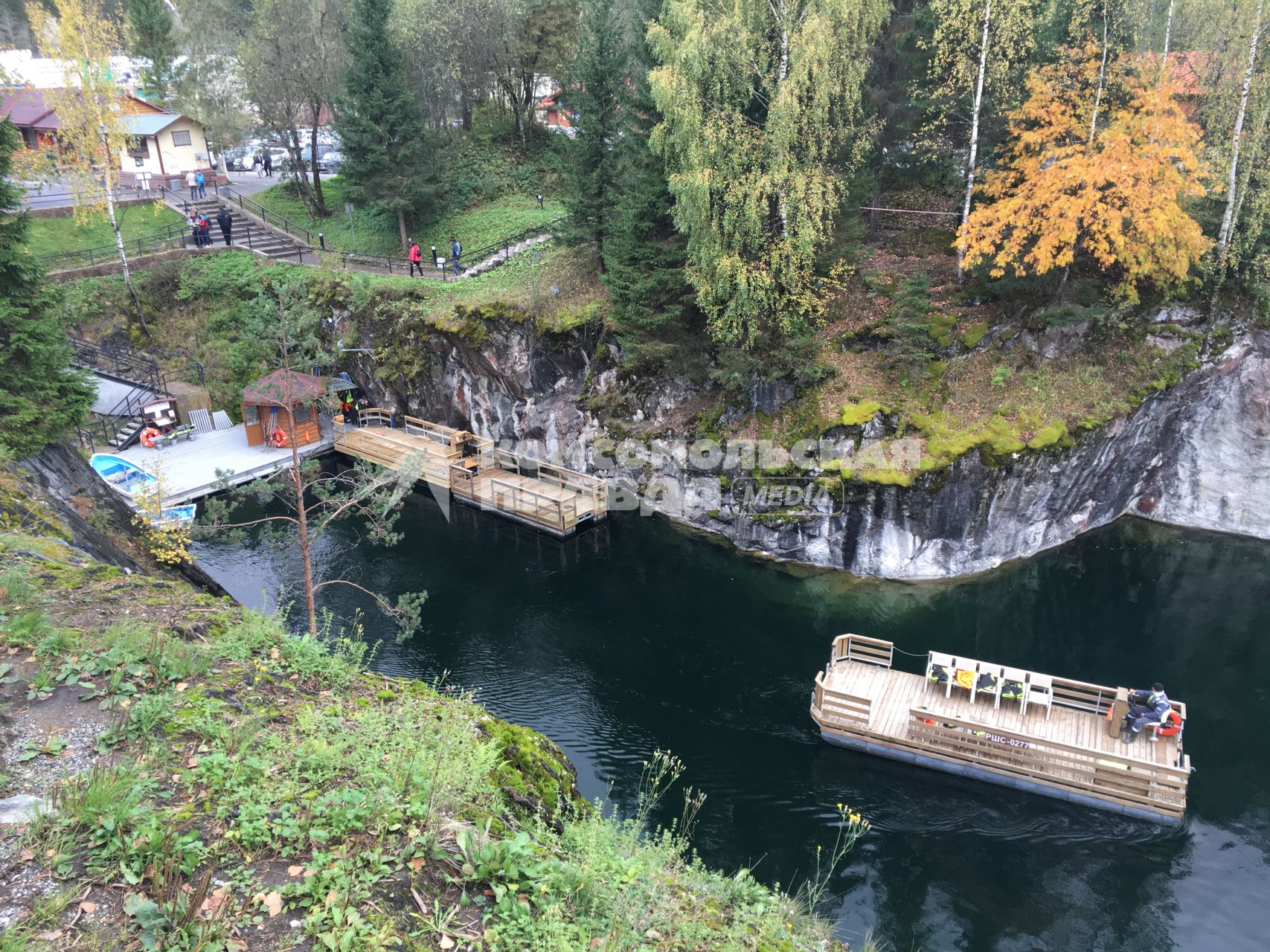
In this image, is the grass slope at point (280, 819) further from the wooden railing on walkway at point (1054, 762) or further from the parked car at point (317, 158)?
the parked car at point (317, 158)

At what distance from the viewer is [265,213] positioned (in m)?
42.1

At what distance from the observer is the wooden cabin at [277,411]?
30156 millimetres

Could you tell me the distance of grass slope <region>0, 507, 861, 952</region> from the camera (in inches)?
227

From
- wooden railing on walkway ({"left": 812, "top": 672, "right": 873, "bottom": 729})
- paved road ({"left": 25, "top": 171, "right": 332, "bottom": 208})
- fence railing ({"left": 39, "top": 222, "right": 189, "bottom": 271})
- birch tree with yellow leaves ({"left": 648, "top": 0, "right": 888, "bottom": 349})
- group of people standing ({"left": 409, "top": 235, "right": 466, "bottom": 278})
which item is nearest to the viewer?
wooden railing on walkway ({"left": 812, "top": 672, "right": 873, "bottom": 729})

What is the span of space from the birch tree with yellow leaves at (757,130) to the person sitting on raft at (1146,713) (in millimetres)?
13440

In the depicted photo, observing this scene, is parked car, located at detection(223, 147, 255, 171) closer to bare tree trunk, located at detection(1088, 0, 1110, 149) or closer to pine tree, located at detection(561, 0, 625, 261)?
pine tree, located at detection(561, 0, 625, 261)

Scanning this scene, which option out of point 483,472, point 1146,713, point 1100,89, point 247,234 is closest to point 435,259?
point 483,472

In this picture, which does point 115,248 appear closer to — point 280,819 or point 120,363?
point 120,363

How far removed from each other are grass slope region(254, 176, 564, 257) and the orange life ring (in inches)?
1182

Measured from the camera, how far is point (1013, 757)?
55.0 feet

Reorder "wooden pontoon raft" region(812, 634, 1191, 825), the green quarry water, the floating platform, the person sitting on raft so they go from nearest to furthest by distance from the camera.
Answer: the green quarry water
"wooden pontoon raft" region(812, 634, 1191, 825)
the person sitting on raft
the floating platform

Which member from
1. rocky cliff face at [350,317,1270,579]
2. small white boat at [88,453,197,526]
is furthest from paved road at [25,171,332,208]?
rocky cliff face at [350,317,1270,579]

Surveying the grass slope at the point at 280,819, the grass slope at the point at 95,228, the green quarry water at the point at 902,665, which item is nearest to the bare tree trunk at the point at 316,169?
the grass slope at the point at 95,228

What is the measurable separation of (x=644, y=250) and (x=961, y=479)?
12.0 metres
